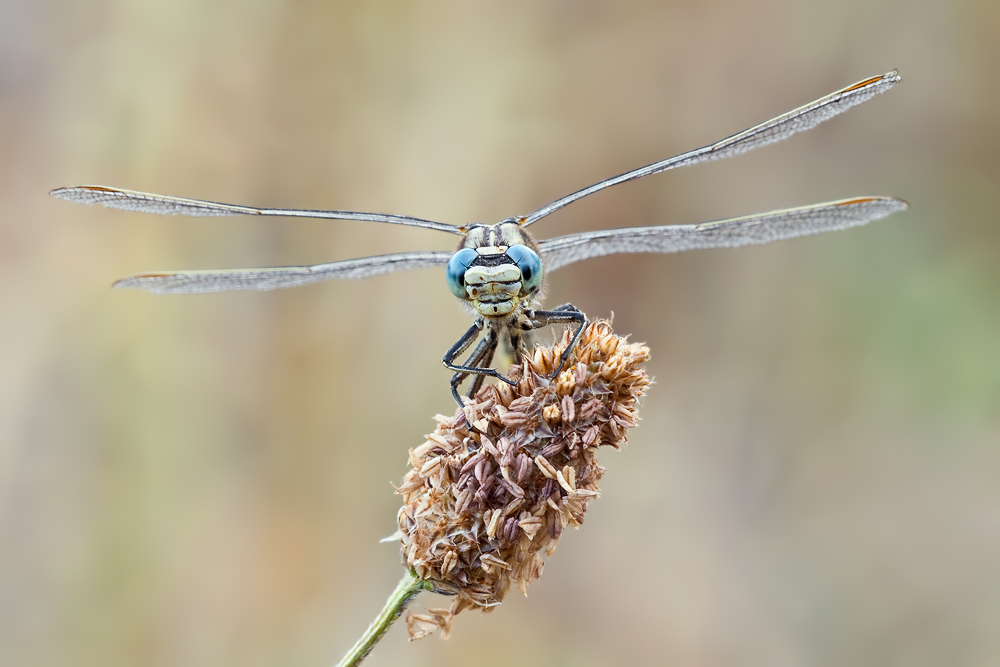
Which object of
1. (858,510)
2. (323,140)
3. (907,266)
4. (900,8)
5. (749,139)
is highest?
(900,8)

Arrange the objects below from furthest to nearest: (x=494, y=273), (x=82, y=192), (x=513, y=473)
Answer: (x=82, y=192)
(x=494, y=273)
(x=513, y=473)

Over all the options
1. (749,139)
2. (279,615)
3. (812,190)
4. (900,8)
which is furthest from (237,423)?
(900,8)

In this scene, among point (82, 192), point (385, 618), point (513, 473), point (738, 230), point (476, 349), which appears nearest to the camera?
point (385, 618)

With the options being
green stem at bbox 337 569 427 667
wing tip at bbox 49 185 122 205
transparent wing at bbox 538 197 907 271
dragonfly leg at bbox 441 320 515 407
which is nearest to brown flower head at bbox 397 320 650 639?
green stem at bbox 337 569 427 667

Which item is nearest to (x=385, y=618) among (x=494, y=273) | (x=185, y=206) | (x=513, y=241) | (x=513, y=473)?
(x=513, y=473)

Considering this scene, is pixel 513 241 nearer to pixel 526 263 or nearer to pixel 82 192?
pixel 526 263

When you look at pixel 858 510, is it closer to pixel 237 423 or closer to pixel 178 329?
pixel 237 423
